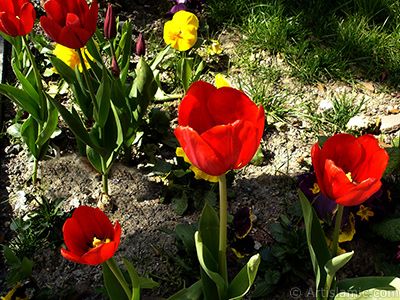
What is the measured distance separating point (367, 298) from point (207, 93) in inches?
26.8

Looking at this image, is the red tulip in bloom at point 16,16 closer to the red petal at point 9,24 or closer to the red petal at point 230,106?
the red petal at point 9,24

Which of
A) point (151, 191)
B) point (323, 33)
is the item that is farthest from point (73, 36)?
point (323, 33)

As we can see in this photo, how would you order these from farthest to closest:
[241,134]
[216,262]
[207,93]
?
1. [216,262]
2. [207,93]
3. [241,134]

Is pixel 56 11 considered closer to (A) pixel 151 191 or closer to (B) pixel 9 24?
(B) pixel 9 24

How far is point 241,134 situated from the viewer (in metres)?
0.95

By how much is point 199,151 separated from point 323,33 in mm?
2178

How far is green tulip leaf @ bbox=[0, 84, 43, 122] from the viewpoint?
188 centimetres

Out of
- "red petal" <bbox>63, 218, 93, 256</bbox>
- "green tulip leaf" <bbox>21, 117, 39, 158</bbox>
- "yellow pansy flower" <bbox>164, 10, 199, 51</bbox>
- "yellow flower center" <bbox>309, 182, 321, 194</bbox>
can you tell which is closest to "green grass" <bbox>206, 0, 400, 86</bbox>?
"yellow pansy flower" <bbox>164, 10, 199, 51</bbox>

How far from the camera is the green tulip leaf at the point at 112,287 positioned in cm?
126

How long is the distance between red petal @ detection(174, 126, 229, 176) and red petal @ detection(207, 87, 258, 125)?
0.14m

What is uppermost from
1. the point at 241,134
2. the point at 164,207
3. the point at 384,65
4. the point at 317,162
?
the point at 241,134

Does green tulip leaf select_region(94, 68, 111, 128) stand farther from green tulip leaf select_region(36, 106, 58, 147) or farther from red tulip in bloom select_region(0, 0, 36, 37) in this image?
red tulip in bloom select_region(0, 0, 36, 37)

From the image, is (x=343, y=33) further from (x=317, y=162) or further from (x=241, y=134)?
(x=241, y=134)

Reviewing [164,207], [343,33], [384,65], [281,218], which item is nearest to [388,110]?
[384,65]
